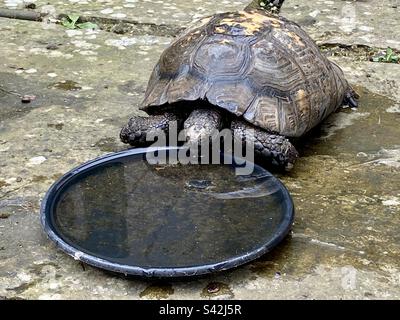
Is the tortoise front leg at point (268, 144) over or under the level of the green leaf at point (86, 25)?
over

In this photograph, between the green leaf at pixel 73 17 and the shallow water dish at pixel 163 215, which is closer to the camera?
the shallow water dish at pixel 163 215

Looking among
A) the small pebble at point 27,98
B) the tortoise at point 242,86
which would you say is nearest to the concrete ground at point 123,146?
the small pebble at point 27,98

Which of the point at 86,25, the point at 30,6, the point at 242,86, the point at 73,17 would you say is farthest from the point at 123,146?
the point at 30,6

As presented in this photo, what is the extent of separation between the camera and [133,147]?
338 centimetres

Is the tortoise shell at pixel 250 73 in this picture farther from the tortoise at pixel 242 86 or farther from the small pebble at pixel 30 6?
the small pebble at pixel 30 6

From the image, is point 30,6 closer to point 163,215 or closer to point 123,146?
point 123,146

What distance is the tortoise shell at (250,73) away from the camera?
3178 millimetres

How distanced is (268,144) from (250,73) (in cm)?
34

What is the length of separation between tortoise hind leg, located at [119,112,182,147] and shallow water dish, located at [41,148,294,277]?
18 cm

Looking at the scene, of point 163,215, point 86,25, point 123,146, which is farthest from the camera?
point 86,25

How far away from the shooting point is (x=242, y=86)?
318 centimetres

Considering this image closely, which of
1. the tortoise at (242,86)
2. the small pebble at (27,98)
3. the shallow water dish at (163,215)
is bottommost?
the small pebble at (27,98)

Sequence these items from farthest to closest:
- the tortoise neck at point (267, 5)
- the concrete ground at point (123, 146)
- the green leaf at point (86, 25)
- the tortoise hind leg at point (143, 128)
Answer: the tortoise neck at point (267, 5)
the green leaf at point (86, 25)
the tortoise hind leg at point (143, 128)
the concrete ground at point (123, 146)

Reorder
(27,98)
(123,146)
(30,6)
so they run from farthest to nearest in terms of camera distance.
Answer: (30,6) < (27,98) < (123,146)
